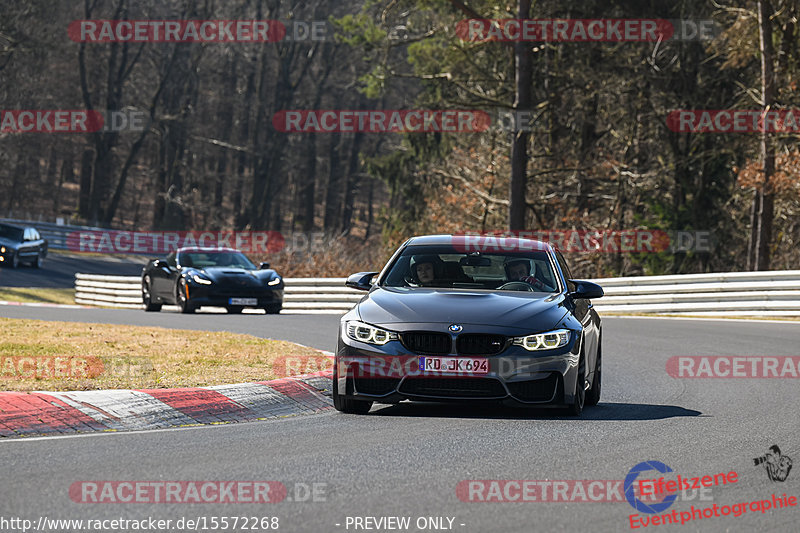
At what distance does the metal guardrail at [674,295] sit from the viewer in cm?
2414

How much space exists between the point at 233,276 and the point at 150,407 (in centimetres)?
1670

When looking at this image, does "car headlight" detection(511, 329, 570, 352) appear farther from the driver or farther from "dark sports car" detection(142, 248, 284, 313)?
"dark sports car" detection(142, 248, 284, 313)

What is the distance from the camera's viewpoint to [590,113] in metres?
40.9

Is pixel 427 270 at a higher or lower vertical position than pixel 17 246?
higher

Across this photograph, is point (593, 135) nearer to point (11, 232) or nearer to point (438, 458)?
point (11, 232)

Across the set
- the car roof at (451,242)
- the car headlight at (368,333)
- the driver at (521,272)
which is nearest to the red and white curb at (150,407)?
the car headlight at (368,333)

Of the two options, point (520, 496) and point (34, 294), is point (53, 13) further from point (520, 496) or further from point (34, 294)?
point (520, 496)

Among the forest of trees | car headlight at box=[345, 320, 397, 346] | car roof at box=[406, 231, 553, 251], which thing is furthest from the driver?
the forest of trees

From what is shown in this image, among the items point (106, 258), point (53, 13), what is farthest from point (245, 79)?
point (106, 258)

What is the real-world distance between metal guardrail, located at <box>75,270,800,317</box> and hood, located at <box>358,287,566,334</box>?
602 inches

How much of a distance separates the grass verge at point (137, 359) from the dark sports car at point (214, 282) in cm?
819

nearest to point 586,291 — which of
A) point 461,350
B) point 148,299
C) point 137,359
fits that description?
point 461,350

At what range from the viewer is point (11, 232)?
44.3 metres

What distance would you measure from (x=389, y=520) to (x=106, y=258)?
172ft
